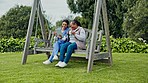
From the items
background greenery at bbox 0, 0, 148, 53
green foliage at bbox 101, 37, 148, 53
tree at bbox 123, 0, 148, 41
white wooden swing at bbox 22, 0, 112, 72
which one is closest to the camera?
white wooden swing at bbox 22, 0, 112, 72

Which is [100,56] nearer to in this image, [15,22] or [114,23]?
[114,23]

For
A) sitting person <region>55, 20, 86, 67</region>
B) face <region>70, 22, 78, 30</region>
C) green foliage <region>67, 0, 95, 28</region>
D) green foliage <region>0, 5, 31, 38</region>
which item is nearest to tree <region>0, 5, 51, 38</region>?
green foliage <region>0, 5, 31, 38</region>

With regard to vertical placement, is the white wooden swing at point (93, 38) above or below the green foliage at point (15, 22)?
below

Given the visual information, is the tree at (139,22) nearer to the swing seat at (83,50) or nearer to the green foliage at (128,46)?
the green foliage at (128,46)

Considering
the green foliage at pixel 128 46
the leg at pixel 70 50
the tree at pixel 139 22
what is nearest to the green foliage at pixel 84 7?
the tree at pixel 139 22

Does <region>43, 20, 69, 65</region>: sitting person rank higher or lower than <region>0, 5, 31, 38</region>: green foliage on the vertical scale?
lower

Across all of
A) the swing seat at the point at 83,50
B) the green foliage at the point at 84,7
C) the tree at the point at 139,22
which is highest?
the green foliage at the point at 84,7

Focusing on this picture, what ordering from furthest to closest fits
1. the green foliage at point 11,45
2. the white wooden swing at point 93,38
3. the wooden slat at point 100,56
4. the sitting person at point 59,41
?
the green foliage at point 11,45, the sitting person at point 59,41, the wooden slat at point 100,56, the white wooden swing at point 93,38

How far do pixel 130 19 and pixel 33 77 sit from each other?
12.2 m

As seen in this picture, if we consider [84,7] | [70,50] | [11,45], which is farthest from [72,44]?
[84,7]

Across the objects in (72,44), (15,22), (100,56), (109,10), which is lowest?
(100,56)

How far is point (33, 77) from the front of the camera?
4012 millimetres

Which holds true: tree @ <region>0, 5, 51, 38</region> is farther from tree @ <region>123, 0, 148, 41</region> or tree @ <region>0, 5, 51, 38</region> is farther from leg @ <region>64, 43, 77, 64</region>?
leg @ <region>64, 43, 77, 64</region>

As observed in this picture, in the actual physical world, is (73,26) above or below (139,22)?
below
